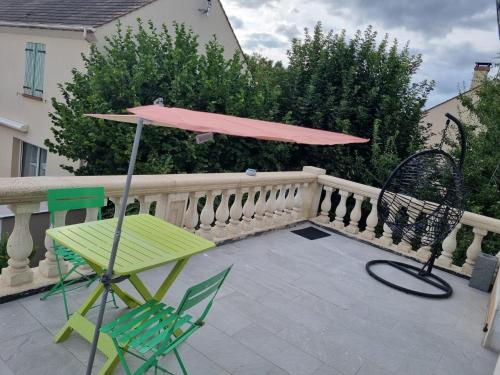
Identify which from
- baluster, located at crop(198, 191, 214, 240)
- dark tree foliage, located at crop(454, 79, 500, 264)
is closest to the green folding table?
baluster, located at crop(198, 191, 214, 240)

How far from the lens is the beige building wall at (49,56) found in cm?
1036

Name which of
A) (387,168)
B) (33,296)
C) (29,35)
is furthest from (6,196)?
(29,35)

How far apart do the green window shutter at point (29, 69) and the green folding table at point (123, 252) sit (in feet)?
35.5

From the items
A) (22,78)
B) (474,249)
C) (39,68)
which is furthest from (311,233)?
(22,78)

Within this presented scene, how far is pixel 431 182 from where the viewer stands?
512 centimetres

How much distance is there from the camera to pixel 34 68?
1145cm

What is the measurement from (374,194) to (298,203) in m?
1.20

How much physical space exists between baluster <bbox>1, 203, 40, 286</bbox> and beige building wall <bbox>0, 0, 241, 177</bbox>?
806cm

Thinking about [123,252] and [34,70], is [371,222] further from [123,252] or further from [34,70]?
[34,70]

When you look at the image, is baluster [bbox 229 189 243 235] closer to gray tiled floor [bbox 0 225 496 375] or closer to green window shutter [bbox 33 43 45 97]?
gray tiled floor [bbox 0 225 496 375]

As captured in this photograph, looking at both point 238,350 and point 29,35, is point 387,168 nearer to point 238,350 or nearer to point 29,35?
point 238,350

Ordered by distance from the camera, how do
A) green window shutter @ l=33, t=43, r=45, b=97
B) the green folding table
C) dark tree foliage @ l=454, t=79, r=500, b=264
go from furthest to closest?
green window shutter @ l=33, t=43, r=45, b=97, dark tree foliage @ l=454, t=79, r=500, b=264, the green folding table

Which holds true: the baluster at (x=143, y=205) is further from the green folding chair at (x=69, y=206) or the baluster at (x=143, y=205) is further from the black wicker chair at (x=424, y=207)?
the black wicker chair at (x=424, y=207)

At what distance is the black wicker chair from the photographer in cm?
441
